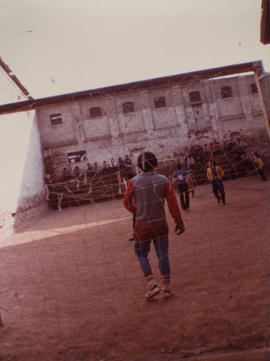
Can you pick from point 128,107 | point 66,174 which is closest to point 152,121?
point 128,107

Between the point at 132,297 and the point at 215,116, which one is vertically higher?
the point at 215,116

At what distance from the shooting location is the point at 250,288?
3.06 meters

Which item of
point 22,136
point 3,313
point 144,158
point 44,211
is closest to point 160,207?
point 144,158

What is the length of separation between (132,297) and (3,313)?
1673mm

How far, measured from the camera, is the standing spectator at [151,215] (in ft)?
10.5

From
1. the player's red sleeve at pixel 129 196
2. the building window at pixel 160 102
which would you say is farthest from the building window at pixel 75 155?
the player's red sleeve at pixel 129 196

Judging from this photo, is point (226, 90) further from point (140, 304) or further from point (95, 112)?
point (140, 304)

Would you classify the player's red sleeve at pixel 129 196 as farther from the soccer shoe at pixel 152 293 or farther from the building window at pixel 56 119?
the building window at pixel 56 119

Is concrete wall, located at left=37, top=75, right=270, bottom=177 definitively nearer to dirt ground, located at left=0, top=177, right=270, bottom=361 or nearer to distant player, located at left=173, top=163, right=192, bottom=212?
distant player, located at left=173, top=163, right=192, bottom=212

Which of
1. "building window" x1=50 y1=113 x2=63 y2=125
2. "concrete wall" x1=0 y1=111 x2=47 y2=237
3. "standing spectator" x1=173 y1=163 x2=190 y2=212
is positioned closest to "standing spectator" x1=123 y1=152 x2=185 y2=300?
"standing spectator" x1=173 y1=163 x2=190 y2=212

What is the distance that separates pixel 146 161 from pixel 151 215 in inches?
24.4

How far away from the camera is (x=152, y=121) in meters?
19.5

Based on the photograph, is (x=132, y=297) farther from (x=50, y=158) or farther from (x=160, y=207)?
(x=50, y=158)

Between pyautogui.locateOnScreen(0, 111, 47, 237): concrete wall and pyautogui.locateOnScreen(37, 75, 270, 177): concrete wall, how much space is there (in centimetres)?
174
